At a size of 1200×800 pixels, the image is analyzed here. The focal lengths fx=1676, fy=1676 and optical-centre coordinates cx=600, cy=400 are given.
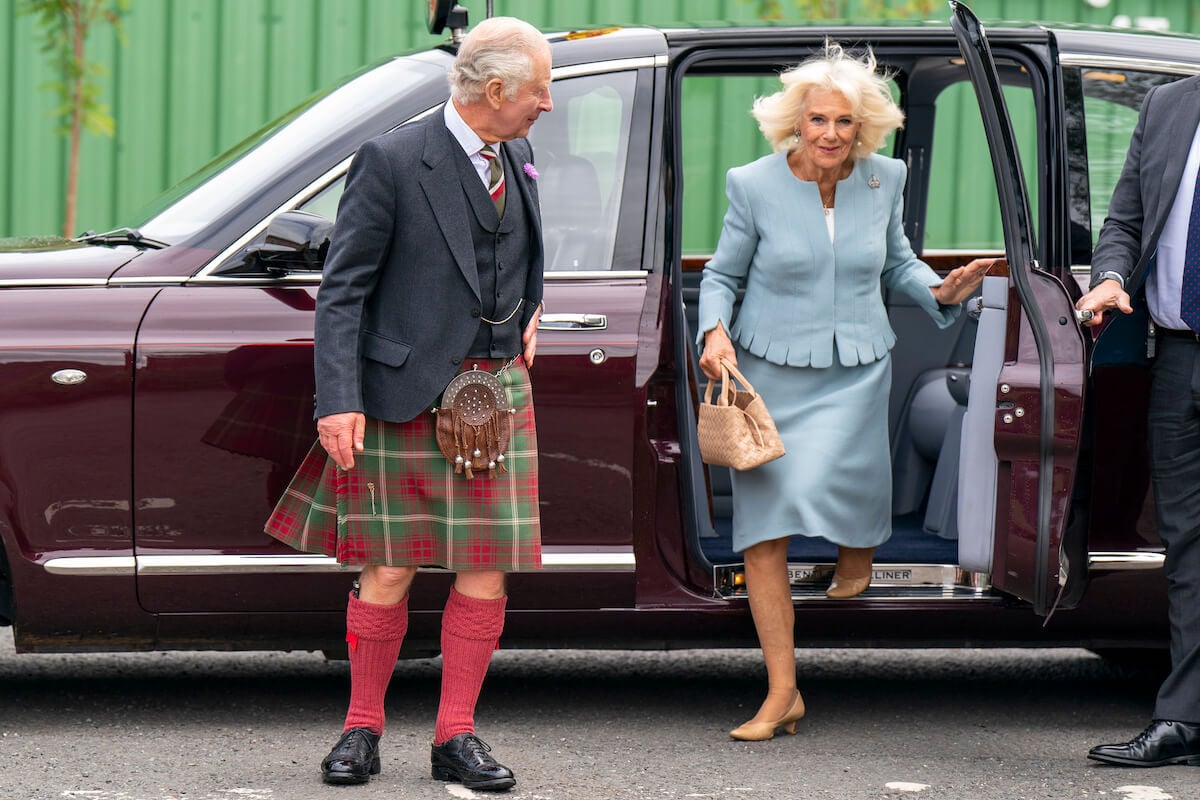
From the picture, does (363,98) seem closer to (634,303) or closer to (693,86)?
(634,303)

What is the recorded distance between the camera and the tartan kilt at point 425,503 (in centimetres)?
362

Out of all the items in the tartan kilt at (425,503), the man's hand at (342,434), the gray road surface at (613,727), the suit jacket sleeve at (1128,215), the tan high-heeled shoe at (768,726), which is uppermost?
the suit jacket sleeve at (1128,215)

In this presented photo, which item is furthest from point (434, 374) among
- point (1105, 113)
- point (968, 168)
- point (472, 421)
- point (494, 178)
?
point (968, 168)

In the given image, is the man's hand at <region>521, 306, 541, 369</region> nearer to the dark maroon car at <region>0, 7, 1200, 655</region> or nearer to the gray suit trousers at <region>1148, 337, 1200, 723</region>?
the dark maroon car at <region>0, 7, 1200, 655</region>

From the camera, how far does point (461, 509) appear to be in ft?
12.0

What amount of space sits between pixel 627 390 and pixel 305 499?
2.67ft

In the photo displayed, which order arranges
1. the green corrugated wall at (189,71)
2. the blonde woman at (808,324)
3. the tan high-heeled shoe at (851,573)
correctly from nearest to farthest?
the blonde woman at (808,324)
the tan high-heeled shoe at (851,573)
the green corrugated wall at (189,71)

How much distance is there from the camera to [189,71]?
9.04 m

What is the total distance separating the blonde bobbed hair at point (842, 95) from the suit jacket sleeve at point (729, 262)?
0.17 meters

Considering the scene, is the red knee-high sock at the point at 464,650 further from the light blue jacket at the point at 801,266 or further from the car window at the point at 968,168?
the car window at the point at 968,168

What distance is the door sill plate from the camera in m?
4.23

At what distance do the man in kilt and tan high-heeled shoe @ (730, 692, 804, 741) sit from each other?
773mm

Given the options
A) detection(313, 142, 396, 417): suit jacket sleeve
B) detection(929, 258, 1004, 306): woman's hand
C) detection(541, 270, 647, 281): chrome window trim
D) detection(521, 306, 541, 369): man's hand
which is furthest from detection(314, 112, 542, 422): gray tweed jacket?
detection(929, 258, 1004, 306): woman's hand

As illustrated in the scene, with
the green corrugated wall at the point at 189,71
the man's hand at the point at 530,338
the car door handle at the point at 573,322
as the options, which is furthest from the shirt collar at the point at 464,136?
the green corrugated wall at the point at 189,71
